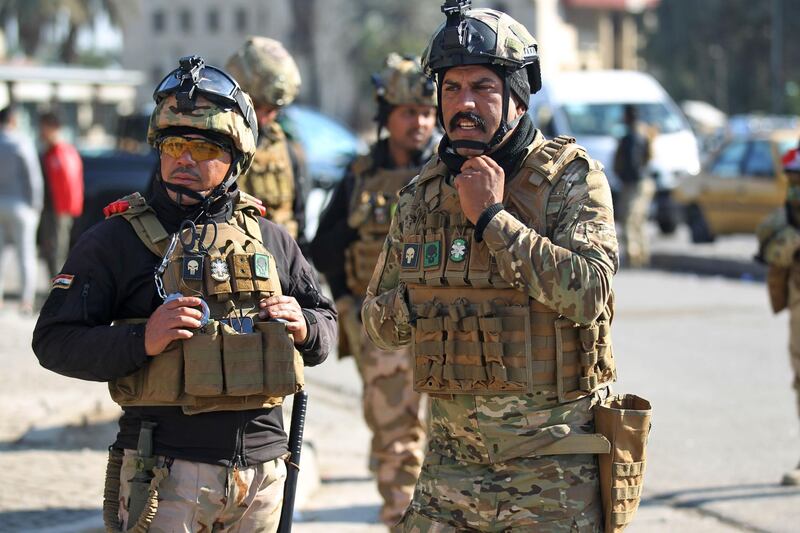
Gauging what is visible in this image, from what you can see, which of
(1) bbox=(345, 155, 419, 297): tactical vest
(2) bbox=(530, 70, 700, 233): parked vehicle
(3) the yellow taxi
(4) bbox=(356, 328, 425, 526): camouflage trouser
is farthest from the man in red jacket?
(3) the yellow taxi

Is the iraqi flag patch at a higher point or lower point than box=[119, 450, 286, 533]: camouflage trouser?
higher

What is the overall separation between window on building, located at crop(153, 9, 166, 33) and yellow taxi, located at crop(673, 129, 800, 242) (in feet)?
284

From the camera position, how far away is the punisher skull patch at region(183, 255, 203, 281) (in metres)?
3.57

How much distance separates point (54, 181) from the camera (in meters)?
13.4

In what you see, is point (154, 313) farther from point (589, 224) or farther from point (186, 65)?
point (589, 224)

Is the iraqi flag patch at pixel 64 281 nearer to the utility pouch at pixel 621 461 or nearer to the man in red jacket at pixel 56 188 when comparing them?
the utility pouch at pixel 621 461

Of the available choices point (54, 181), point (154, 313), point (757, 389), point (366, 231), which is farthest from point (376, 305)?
point (54, 181)

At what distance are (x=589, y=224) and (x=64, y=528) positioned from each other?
11.0ft

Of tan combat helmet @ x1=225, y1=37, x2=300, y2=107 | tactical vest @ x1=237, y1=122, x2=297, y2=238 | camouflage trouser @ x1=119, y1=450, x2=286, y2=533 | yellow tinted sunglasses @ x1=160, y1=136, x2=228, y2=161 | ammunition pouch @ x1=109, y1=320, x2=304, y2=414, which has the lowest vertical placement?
camouflage trouser @ x1=119, y1=450, x2=286, y2=533

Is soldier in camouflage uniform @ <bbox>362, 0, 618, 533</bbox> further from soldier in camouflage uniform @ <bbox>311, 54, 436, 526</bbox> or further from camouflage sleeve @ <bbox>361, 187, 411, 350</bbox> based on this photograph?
soldier in camouflage uniform @ <bbox>311, 54, 436, 526</bbox>

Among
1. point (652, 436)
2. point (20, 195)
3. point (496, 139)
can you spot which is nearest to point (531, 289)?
point (496, 139)

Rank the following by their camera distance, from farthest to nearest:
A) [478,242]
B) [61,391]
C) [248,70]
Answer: [61,391] < [248,70] < [478,242]

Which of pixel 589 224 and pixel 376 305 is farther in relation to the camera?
pixel 376 305

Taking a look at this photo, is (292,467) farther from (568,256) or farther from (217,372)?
(568,256)
